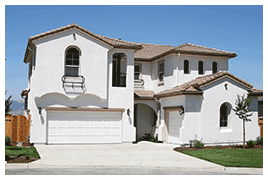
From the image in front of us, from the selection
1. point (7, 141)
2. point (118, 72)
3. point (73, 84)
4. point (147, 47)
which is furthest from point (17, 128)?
point (147, 47)

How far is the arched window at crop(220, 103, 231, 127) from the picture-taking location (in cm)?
2016

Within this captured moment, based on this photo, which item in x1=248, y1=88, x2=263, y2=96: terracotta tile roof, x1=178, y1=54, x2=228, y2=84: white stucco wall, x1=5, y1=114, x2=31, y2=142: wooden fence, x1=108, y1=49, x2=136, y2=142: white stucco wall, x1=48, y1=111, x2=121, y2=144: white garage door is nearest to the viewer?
x1=5, y1=114, x2=31, y2=142: wooden fence

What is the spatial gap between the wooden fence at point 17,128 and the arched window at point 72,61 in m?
3.93

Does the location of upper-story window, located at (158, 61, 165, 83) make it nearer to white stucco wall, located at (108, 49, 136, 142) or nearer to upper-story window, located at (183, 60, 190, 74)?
upper-story window, located at (183, 60, 190, 74)

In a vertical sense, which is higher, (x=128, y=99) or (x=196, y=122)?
(x=128, y=99)

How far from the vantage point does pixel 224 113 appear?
20281 millimetres

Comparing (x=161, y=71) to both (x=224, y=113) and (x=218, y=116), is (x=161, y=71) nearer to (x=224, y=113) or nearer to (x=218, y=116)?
(x=224, y=113)

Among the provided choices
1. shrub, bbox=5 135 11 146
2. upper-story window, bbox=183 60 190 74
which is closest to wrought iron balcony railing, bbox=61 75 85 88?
shrub, bbox=5 135 11 146

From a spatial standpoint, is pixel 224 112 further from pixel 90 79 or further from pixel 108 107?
pixel 90 79

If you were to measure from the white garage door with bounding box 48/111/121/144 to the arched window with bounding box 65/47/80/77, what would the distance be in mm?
2501

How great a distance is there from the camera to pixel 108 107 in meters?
20.6

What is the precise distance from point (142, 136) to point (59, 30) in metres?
10.2

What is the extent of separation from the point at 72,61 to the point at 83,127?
4201mm

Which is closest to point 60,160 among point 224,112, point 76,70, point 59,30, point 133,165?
point 133,165
